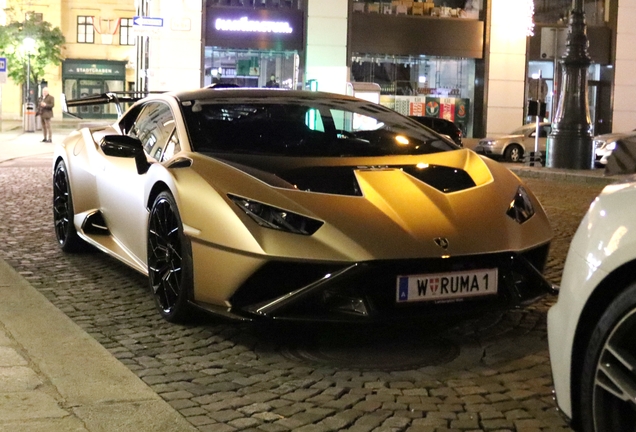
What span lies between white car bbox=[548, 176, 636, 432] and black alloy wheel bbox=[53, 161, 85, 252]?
500cm

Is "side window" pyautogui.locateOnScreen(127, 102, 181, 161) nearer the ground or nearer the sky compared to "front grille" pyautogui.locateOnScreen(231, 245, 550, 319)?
nearer the sky

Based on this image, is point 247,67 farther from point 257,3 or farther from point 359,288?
point 359,288

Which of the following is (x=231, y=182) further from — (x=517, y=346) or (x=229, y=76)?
(x=229, y=76)

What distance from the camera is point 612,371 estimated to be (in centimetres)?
259

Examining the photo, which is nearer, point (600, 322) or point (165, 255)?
point (600, 322)

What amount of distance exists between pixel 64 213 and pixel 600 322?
5.59 m

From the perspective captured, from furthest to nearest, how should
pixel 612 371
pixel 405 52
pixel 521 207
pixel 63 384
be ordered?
pixel 405 52, pixel 521 207, pixel 63 384, pixel 612 371

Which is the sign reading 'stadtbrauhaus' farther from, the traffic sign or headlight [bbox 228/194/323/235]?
headlight [bbox 228/194/323/235]

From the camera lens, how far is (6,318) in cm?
501

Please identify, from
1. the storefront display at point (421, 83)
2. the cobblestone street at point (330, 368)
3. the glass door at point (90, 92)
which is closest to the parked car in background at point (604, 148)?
the storefront display at point (421, 83)

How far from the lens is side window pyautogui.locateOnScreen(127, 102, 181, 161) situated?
17.9 ft

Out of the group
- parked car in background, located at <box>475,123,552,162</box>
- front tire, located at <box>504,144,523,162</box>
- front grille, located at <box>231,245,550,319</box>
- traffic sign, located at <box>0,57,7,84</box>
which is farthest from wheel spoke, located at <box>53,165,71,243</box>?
traffic sign, located at <box>0,57,7,84</box>

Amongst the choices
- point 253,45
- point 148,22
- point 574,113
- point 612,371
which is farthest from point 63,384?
point 253,45

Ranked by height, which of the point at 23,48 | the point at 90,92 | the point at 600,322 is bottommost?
the point at 600,322
